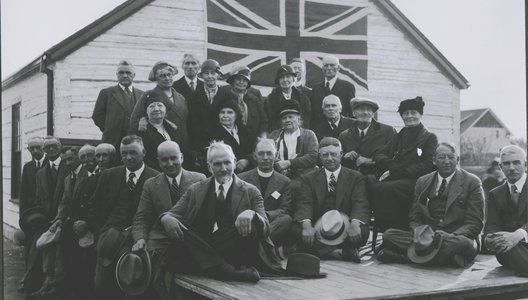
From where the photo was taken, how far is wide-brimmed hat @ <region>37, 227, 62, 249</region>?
678cm

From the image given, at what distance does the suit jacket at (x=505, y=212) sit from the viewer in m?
5.50

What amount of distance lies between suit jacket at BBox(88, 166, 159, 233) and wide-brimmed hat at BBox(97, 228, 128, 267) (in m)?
0.38

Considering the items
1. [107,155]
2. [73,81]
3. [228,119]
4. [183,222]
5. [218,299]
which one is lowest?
[218,299]

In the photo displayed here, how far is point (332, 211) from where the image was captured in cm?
612

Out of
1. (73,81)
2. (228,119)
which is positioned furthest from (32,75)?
(228,119)

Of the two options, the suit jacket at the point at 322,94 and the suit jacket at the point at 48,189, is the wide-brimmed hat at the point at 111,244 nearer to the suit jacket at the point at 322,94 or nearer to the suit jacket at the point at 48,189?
the suit jacket at the point at 48,189

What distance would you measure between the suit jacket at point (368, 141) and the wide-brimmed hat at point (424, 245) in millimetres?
1278

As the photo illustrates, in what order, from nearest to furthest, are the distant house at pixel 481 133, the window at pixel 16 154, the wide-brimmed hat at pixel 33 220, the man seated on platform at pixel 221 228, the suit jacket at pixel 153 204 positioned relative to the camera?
1. the man seated on platform at pixel 221 228
2. the suit jacket at pixel 153 204
3. the wide-brimmed hat at pixel 33 220
4. the window at pixel 16 154
5. the distant house at pixel 481 133

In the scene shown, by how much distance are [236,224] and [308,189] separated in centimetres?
171

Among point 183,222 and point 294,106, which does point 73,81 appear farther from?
point 183,222

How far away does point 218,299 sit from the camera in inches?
168

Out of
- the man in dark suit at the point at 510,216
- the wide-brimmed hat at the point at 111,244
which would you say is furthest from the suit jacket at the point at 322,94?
the wide-brimmed hat at the point at 111,244

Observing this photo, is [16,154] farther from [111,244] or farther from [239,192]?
[239,192]

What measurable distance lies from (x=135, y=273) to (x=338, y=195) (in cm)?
236
